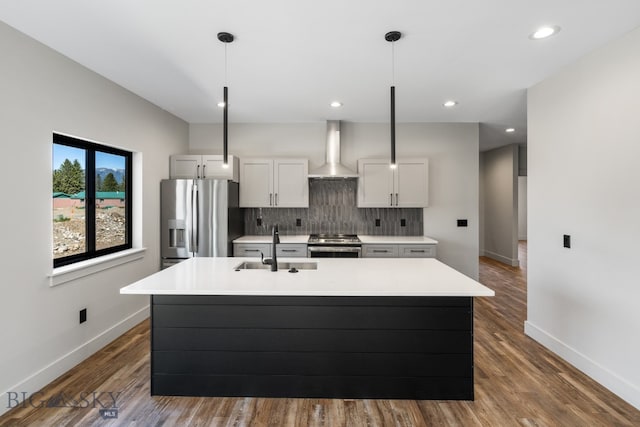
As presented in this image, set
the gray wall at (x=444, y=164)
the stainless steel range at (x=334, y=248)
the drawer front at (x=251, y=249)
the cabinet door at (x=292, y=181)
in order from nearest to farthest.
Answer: the stainless steel range at (x=334, y=248) → the drawer front at (x=251, y=249) → the cabinet door at (x=292, y=181) → the gray wall at (x=444, y=164)

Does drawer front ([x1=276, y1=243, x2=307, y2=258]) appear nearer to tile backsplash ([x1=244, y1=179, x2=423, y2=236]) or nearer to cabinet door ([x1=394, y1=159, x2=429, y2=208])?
tile backsplash ([x1=244, y1=179, x2=423, y2=236])

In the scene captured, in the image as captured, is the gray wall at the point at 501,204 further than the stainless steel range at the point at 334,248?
Yes

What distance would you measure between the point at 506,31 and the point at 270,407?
305cm

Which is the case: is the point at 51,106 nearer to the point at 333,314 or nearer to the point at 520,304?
the point at 333,314

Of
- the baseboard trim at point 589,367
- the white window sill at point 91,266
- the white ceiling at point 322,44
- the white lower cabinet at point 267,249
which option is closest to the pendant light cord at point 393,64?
the white ceiling at point 322,44

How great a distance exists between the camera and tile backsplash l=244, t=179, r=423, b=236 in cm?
500

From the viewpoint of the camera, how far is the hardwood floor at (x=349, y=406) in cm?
208

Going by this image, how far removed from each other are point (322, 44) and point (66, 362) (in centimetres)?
328

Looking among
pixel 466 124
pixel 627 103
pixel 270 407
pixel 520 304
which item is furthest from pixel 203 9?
pixel 520 304

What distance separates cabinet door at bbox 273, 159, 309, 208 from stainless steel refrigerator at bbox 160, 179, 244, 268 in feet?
2.59

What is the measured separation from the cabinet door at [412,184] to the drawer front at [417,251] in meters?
0.63

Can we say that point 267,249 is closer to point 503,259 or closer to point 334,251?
point 334,251

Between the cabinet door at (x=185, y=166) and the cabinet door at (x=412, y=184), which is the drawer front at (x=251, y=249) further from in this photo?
the cabinet door at (x=412, y=184)

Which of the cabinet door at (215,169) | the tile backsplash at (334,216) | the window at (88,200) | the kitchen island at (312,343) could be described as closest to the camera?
the kitchen island at (312,343)
